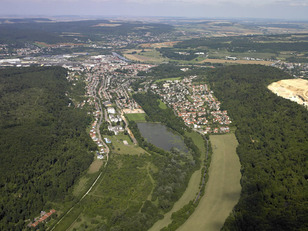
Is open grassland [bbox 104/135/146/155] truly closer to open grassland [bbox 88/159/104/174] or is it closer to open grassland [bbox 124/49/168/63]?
open grassland [bbox 88/159/104/174]

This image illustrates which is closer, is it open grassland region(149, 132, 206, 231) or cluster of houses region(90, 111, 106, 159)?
open grassland region(149, 132, 206, 231)

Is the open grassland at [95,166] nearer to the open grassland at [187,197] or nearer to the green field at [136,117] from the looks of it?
the open grassland at [187,197]

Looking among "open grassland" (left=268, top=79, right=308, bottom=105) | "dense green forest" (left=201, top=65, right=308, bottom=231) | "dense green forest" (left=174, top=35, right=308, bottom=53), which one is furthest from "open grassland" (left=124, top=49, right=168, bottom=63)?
"open grassland" (left=268, top=79, right=308, bottom=105)

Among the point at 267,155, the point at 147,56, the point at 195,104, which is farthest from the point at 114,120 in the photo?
the point at 147,56

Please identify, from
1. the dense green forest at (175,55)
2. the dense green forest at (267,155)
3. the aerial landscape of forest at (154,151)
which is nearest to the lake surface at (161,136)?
the aerial landscape of forest at (154,151)

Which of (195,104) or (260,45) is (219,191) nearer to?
(195,104)

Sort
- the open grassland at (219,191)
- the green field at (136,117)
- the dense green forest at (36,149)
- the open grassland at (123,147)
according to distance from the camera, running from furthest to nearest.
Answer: the green field at (136,117)
the open grassland at (123,147)
the dense green forest at (36,149)
the open grassland at (219,191)
